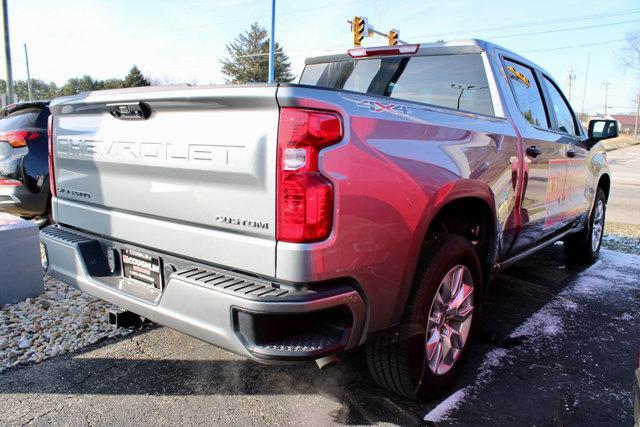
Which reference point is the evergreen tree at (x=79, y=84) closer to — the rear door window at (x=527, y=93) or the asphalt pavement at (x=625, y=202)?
the asphalt pavement at (x=625, y=202)

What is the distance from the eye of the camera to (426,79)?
11.6 ft

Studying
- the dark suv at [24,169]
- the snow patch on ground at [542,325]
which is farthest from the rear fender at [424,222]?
the dark suv at [24,169]

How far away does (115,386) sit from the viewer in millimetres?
2738

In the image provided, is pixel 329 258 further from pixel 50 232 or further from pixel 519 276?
pixel 519 276

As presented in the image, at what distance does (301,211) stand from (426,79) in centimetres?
212

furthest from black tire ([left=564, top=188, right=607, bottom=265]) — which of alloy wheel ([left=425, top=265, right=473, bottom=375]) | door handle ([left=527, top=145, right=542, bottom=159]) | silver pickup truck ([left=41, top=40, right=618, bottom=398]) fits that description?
alloy wheel ([left=425, top=265, right=473, bottom=375])

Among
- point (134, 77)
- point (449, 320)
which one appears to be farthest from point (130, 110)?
point (134, 77)

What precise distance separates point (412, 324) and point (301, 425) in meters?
0.75

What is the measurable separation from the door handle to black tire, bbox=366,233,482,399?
1113 mm

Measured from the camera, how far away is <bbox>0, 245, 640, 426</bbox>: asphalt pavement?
2498 millimetres

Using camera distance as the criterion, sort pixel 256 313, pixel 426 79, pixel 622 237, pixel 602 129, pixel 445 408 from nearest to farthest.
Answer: pixel 256 313 < pixel 445 408 < pixel 426 79 < pixel 602 129 < pixel 622 237

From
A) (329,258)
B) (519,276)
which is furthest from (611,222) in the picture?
(329,258)

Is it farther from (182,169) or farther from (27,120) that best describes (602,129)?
(27,120)

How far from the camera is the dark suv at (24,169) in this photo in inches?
200
